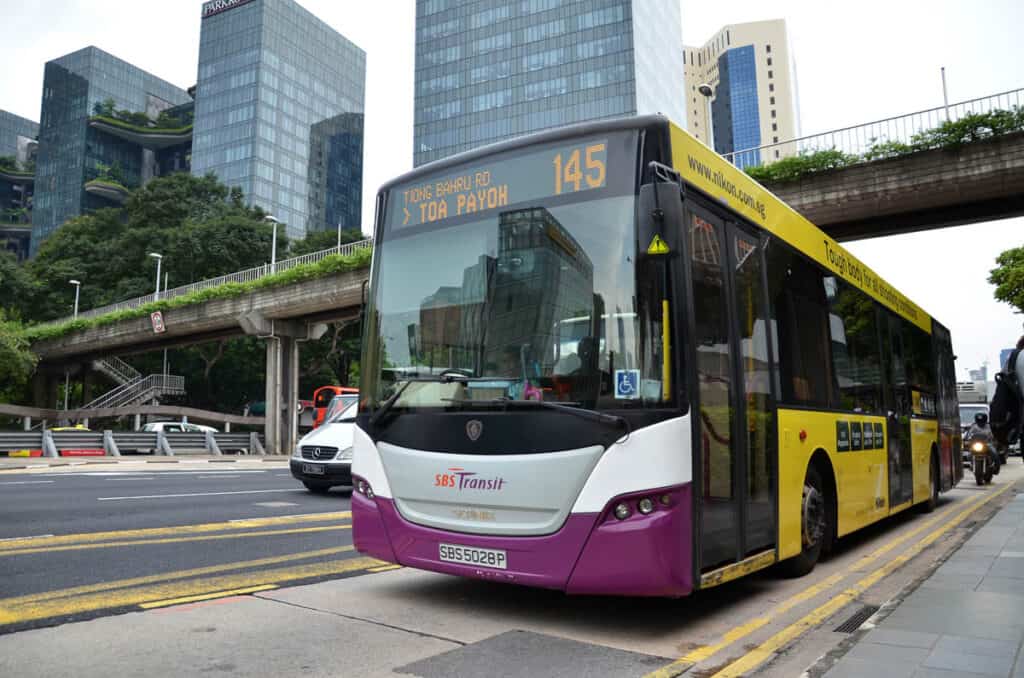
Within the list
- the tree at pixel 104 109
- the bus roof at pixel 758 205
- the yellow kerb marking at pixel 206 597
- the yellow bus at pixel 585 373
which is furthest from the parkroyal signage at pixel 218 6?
the yellow kerb marking at pixel 206 597

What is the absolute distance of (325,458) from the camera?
13.9 m

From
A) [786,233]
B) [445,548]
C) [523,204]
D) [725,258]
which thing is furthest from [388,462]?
[786,233]

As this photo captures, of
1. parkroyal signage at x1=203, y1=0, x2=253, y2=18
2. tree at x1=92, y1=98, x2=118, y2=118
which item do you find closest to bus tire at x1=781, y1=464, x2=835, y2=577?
parkroyal signage at x1=203, y1=0, x2=253, y2=18

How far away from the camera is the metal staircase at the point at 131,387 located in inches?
2100

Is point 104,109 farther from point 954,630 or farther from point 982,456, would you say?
point 954,630

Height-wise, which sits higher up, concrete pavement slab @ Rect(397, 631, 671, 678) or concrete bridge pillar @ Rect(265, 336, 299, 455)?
concrete bridge pillar @ Rect(265, 336, 299, 455)

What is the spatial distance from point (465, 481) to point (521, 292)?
50.3 inches

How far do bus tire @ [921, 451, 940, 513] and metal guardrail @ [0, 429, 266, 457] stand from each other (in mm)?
26819

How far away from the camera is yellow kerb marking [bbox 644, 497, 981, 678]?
4.30 meters

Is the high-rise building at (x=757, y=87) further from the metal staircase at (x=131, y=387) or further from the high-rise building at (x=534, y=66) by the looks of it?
the metal staircase at (x=131, y=387)

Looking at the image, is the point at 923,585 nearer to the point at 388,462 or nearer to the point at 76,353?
the point at 388,462

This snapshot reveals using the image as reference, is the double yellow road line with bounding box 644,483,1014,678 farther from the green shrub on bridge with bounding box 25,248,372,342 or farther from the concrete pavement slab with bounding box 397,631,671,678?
the green shrub on bridge with bounding box 25,248,372,342

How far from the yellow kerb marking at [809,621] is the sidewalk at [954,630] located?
39cm

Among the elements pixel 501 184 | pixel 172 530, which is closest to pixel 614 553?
pixel 501 184
